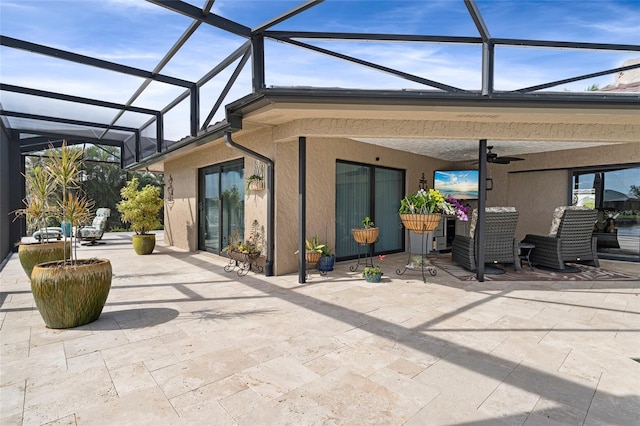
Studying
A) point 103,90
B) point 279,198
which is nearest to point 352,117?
point 279,198

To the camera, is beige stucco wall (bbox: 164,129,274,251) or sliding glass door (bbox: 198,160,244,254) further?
sliding glass door (bbox: 198,160,244,254)

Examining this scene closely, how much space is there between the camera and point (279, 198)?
570 centimetres

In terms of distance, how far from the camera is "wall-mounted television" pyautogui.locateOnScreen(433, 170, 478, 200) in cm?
833

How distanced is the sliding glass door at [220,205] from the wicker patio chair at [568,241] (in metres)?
5.91

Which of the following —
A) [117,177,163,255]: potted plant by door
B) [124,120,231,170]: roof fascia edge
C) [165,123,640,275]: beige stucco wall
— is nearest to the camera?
[124,120,231,170]: roof fascia edge

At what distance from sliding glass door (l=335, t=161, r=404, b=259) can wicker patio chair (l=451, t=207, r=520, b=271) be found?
210 centimetres

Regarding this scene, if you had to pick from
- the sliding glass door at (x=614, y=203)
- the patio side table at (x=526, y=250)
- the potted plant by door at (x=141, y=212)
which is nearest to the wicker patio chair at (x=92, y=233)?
the potted plant by door at (x=141, y=212)

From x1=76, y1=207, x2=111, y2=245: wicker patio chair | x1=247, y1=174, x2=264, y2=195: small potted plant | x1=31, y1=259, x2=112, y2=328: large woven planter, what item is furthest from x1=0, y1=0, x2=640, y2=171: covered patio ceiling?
x1=76, y1=207, x2=111, y2=245: wicker patio chair

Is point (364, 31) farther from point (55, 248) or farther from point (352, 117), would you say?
point (55, 248)

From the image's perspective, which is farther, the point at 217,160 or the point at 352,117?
the point at 217,160

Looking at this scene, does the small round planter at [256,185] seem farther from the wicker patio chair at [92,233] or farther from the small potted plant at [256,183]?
the wicker patio chair at [92,233]

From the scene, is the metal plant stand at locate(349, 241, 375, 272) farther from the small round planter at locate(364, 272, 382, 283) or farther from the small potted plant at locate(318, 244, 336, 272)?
the small round planter at locate(364, 272, 382, 283)

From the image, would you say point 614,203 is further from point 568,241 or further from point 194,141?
point 194,141

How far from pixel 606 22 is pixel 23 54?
8333 millimetres
